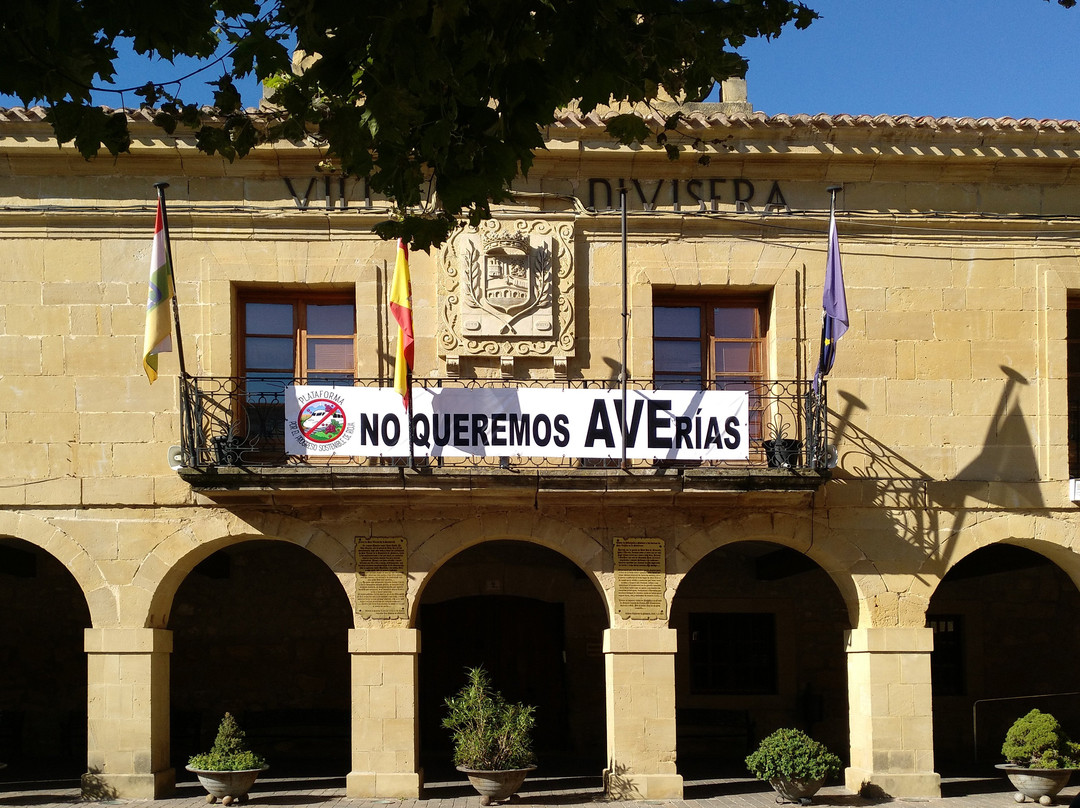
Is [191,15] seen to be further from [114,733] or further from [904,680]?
[904,680]

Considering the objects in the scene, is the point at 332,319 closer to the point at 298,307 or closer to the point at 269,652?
the point at 298,307

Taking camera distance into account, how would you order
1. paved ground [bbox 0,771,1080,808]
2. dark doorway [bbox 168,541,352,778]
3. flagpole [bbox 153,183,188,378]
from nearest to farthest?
flagpole [bbox 153,183,188,378] → paved ground [bbox 0,771,1080,808] → dark doorway [bbox 168,541,352,778]

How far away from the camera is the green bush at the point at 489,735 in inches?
447

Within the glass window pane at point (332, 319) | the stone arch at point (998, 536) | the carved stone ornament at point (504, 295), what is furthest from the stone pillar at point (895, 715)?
the glass window pane at point (332, 319)

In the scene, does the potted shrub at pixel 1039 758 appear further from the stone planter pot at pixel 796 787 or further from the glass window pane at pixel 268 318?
the glass window pane at pixel 268 318

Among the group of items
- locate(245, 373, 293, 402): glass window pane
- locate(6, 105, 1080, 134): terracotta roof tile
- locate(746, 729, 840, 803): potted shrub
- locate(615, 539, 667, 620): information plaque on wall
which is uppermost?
locate(6, 105, 1080, 134): terracotta roof tile

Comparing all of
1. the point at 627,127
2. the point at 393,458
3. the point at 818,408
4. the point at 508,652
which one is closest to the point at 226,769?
the point at 393,458

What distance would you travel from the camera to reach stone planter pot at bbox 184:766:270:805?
1131cm

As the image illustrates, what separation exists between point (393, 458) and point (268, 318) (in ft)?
6.08

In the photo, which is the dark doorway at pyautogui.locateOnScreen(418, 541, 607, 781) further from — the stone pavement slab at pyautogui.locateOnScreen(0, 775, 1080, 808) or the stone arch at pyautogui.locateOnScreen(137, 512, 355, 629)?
the stone arch at pyautogui.locateOnScreen(137, 512, 355, 629)

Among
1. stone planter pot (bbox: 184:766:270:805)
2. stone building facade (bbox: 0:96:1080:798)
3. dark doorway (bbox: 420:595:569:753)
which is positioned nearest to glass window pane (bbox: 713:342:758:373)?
stone building facade (bbox: 0:96:1080:798)

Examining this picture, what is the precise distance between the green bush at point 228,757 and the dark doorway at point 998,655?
302 inches

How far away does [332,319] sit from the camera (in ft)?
40.6

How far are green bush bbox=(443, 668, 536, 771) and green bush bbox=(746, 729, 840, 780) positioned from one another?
2001 millimetres
